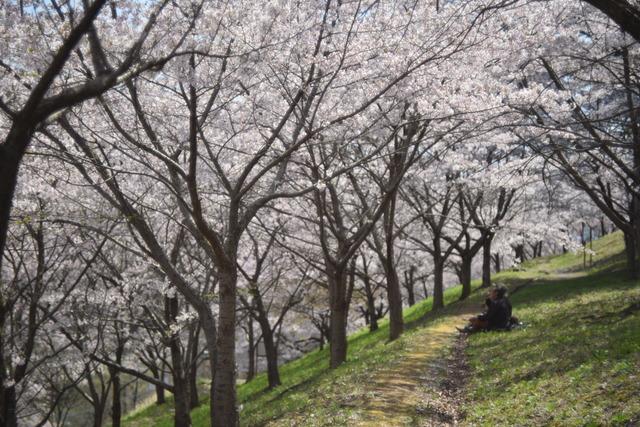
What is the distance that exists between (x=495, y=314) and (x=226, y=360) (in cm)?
871

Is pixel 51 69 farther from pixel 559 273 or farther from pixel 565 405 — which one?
pixel 559 273

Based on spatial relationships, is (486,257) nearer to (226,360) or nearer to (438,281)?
(438,281)

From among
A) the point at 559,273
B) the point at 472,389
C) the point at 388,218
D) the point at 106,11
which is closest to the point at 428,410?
the point at 472,389

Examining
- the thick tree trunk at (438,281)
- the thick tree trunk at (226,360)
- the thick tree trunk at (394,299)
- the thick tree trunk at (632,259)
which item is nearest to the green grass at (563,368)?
the thick tree trunk at (394,299)

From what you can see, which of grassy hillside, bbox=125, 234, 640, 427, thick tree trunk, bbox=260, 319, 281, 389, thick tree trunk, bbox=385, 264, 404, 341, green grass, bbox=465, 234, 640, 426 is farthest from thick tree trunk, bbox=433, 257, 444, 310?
thick tree trunk, bbox=260, 319, 281, 389

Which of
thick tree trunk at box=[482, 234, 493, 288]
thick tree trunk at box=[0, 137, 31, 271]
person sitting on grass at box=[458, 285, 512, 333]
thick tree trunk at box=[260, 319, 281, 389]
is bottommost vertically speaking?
thick tree trunk at box=[260, 319, 281, 389]

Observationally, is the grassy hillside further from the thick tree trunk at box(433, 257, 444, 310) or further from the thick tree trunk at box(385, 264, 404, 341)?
the thick tree trunk at box(433, 257, 444, 310)

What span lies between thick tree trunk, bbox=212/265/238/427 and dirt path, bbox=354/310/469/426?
2.04 metres

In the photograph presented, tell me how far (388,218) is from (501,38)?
689 cm

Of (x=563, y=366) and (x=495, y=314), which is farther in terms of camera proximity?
(x=495, y=314)

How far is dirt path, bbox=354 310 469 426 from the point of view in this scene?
8.27m

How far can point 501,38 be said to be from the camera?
1155 cm

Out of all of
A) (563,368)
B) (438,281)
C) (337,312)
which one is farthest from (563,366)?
(438,281)

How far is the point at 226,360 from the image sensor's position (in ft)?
28.8
